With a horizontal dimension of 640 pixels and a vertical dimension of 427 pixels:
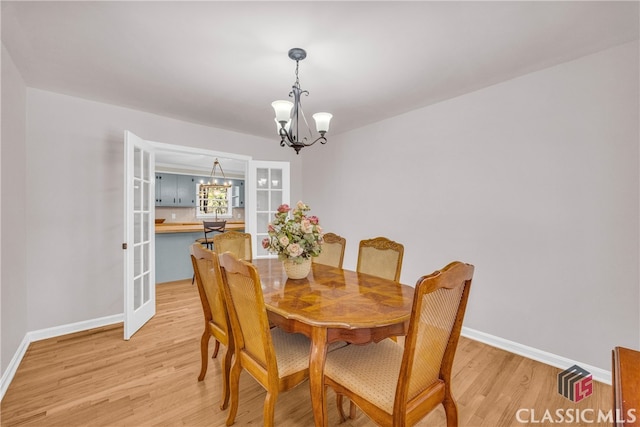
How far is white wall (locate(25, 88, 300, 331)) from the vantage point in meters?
2.71

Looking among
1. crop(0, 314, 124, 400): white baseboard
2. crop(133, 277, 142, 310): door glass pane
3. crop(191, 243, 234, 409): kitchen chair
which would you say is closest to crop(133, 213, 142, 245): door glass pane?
crop(133, 277, 142, 310): door glass pane

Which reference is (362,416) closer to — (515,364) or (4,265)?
(515,364)

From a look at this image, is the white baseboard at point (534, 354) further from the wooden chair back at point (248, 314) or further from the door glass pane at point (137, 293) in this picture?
the door glass pane at point (137, 293)

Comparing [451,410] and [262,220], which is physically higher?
[262,220]

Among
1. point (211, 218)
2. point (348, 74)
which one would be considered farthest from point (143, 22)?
point (211, 218)

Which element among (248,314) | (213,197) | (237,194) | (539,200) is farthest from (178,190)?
(539,200)

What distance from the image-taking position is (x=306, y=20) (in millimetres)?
1709

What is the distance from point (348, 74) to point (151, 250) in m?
2.90

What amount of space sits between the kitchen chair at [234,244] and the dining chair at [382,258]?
118 cm

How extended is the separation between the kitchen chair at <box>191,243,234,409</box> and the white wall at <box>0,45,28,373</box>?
138 centimetres

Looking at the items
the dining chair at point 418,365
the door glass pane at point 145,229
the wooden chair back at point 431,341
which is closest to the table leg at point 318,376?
the dining chair at point 418,365

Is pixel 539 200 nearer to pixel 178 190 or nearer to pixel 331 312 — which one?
pixel 331 312

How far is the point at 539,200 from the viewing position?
92.8 inches

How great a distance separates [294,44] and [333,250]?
5.90 feet
